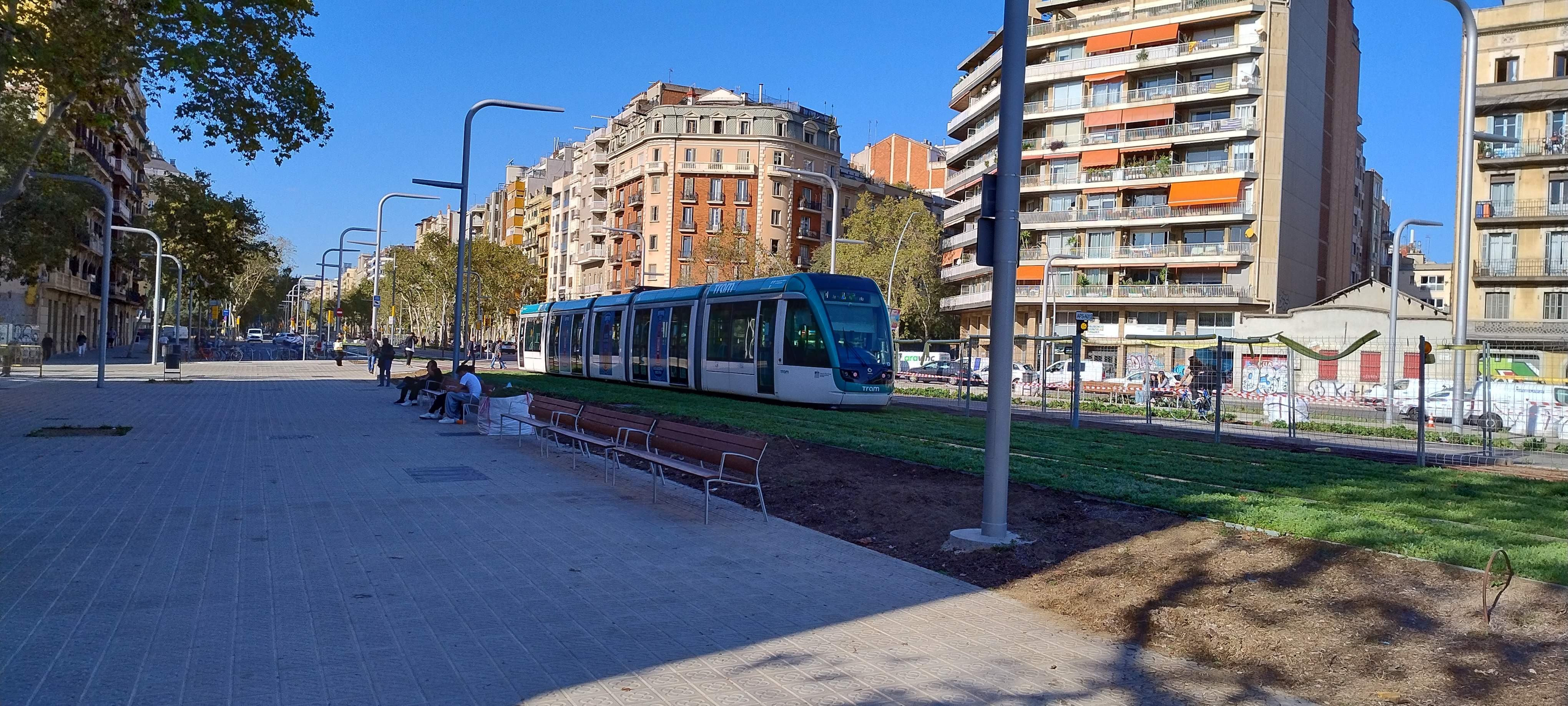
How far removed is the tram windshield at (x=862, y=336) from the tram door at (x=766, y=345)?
1530 millimetres

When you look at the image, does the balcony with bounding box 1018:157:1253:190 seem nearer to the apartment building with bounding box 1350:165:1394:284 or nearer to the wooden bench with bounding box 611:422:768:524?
the apartment building with bounding box 1350:165:1394:284

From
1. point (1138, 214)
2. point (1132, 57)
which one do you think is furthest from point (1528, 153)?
point (1132, 57)

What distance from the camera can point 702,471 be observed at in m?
9.77

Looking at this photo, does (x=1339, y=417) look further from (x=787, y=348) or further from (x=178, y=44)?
(x=178, y=44)

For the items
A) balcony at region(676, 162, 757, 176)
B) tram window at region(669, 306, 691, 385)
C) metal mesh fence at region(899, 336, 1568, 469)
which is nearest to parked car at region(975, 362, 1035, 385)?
tram window at region(669, 306, 691, 385)

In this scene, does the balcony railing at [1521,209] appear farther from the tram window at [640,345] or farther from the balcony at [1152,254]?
the tram window at [640,345]

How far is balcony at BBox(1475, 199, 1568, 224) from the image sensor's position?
157 feet

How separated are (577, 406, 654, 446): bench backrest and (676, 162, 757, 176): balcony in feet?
227

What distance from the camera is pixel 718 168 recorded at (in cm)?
8175

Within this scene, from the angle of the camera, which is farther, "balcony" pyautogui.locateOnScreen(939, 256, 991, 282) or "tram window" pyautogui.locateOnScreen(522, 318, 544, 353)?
"balcony" pyautogui.locateOnScreen(939, 256, 991, 282)

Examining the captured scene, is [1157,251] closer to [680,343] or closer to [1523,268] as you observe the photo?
[1523,268]

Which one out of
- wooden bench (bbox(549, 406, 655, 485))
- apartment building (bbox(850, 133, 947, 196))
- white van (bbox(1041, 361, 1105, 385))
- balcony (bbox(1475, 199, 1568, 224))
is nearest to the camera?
wooden bench (bbox(549, 406, 655, 485))

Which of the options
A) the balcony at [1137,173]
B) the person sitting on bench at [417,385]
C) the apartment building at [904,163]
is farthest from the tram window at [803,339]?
the apartment building at [904,163]

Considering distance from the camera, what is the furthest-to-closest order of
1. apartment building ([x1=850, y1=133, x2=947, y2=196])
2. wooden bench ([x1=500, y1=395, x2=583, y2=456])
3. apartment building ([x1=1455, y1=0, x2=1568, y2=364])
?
1. apartment building ([x1=850, y1=133, x2=947, y2=196])
2. apartment building ([x1=1455, y1=0, x2=1568, y2=364])
3. wooden bench ([x1=500, y1=395, x2=583, y2=456])
